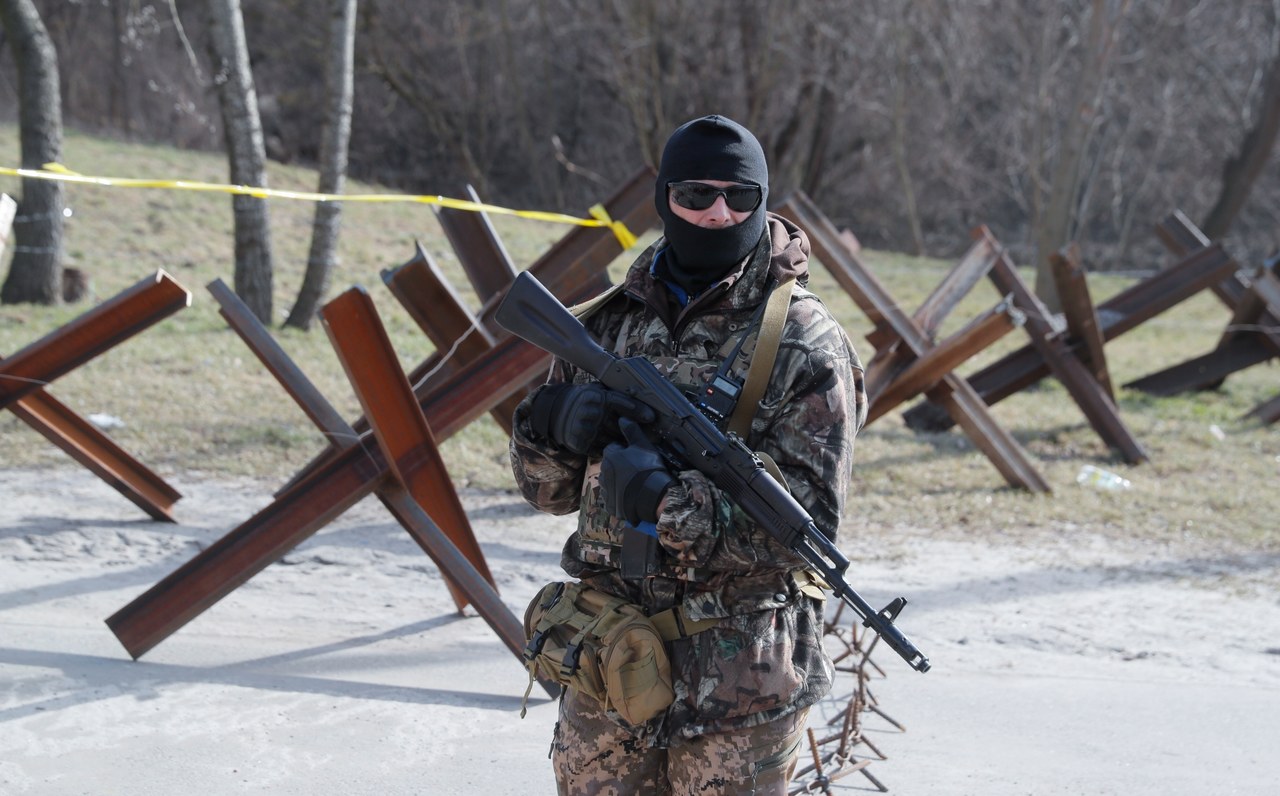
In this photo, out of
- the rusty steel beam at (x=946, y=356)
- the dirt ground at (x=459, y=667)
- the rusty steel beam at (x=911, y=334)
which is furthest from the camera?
the rusty steel beam at (x=911, y=334)

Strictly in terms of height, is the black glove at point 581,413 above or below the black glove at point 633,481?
above

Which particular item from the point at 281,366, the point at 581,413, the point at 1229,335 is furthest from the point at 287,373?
the point at 1229,335

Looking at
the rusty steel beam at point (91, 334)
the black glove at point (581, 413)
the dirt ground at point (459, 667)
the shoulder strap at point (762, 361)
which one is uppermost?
the shoulder strap at point (762, 361)

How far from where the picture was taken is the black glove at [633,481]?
2348 mm

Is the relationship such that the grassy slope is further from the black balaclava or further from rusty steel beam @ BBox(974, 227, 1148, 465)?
the black balaclava

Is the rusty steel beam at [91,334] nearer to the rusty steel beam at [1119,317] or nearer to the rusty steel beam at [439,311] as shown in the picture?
the rusty steel beam at [439,311]

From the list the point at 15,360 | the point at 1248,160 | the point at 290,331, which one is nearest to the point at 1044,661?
the point at 15,360

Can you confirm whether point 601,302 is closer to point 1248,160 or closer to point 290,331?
point 290,331

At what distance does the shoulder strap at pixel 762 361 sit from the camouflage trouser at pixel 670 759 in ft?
2.02

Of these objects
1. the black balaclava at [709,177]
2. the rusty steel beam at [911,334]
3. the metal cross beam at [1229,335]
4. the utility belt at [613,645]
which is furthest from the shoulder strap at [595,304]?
the metal cross beam at [1229,335]

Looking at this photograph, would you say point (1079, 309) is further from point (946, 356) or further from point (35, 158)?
point (35, 158)

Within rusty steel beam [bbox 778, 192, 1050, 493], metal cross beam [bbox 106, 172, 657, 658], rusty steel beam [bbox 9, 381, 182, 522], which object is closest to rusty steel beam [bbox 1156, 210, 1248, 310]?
rusty steel beam [bbox 778, 192, 1050, 493]

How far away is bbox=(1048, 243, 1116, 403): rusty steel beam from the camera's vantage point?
8.49 m

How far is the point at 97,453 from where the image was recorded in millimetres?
5867
